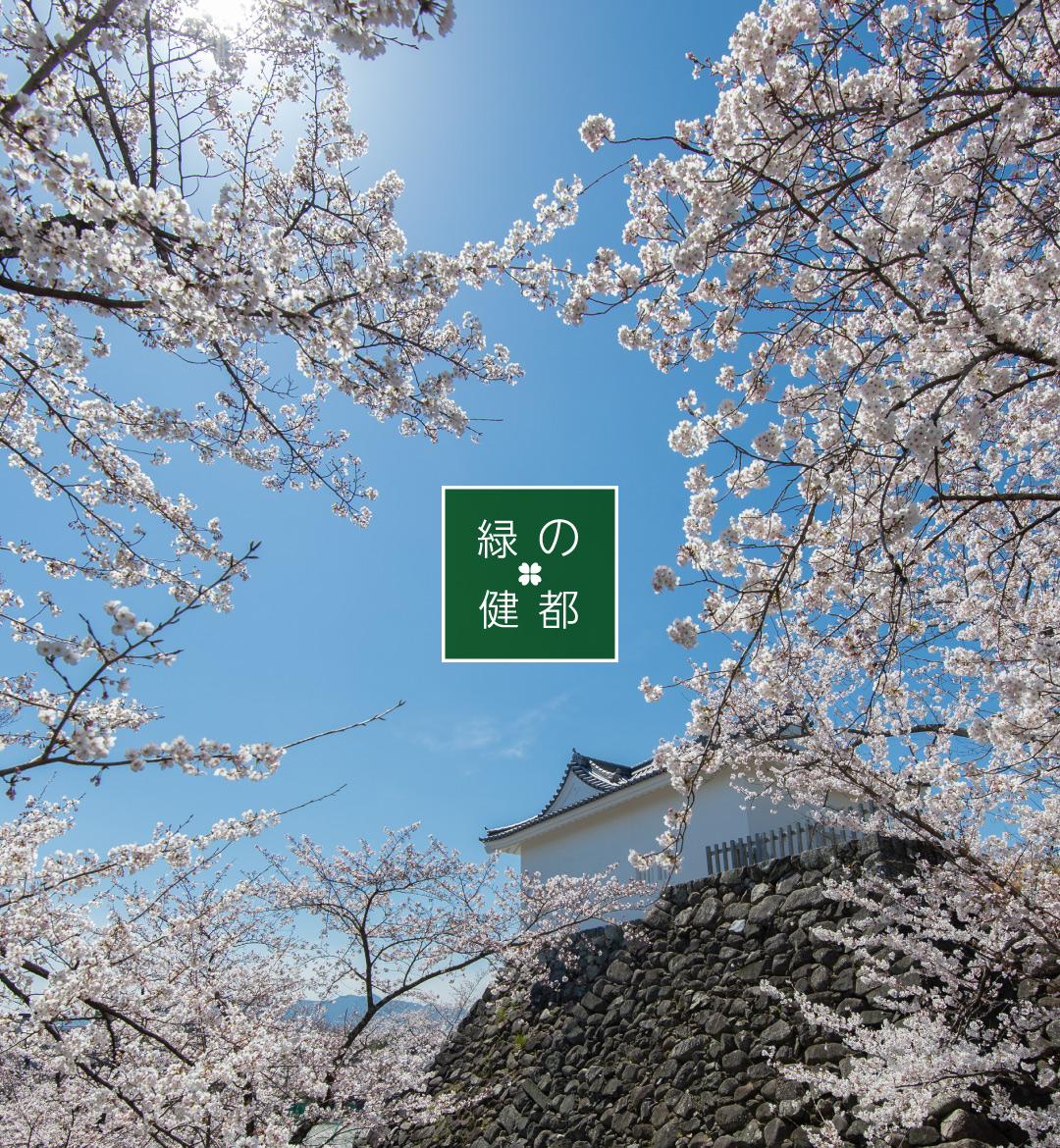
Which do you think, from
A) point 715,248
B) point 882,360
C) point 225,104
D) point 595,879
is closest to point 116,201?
point 225,104

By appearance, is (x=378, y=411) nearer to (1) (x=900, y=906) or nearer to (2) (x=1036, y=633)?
(2) (x=1036, y=633)

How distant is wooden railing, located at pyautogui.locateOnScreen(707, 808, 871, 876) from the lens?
746cm

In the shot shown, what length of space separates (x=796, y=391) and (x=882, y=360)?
0.45 metres

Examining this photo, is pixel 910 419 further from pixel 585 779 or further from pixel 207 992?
pixel 585 779

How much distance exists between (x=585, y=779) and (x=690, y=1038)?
22.4 feet

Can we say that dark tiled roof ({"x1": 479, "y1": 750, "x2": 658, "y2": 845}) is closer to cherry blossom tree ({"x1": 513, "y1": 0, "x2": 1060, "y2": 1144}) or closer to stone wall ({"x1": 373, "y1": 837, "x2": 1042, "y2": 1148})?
stone wall ({"x1": 373, "y1": 837, "x2": 1042, "y2": 1148})

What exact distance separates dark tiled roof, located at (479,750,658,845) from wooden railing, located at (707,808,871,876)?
3.94 meters

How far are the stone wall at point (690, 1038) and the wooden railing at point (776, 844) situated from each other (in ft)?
0.92

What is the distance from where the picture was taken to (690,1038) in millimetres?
7090

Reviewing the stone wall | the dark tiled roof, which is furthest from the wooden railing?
the dark tiled roof

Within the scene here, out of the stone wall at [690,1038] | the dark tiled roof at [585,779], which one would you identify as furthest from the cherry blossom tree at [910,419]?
the dark tiled roof at [585,779]

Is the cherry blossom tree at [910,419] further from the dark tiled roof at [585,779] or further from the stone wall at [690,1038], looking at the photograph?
the dark tiled roof at [585,779]

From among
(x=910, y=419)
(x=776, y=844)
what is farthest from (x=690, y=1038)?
(x=910, y=419)

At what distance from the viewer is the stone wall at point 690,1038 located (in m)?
5.93
